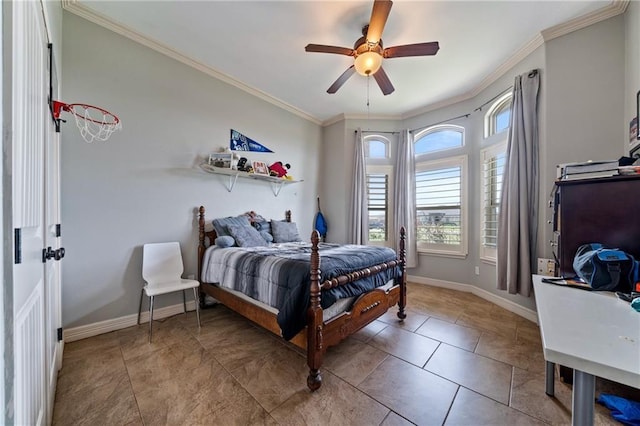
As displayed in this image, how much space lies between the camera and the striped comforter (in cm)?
168

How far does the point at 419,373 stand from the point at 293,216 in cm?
301

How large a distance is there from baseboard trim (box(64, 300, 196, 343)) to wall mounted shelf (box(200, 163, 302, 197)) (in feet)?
5.40

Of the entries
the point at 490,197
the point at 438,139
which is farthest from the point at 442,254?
the point at 438,139

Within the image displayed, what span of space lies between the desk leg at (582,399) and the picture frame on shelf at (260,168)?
3377mm

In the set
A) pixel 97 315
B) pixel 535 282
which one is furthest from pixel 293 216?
pixel 535 282

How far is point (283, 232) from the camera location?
11.6 ft

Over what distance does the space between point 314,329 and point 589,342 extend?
1310mm

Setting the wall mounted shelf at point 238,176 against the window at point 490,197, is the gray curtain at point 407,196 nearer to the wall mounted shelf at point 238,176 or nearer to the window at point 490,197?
the window at point 490,197

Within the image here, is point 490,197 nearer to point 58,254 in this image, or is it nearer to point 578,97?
point 578,97

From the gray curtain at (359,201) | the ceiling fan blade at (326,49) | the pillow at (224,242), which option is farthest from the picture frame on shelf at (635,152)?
the pillow at (224,242)

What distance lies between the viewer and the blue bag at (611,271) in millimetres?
1269

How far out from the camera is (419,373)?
1.75m

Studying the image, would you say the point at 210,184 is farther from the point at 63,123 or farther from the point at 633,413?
the point at 633,413

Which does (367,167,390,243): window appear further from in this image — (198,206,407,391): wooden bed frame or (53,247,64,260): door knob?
(53,247,64,260): door knob
